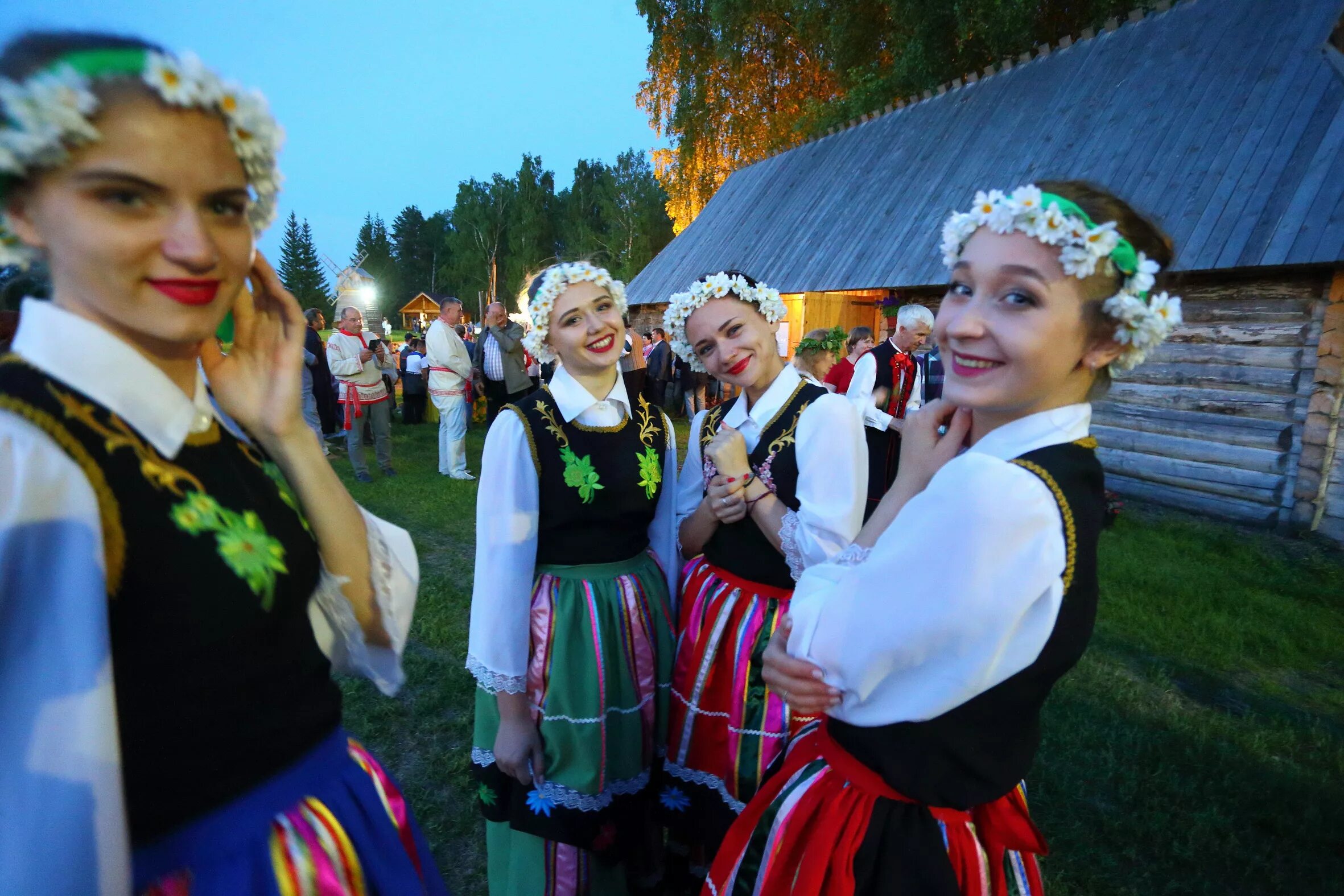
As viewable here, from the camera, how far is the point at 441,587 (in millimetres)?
4816

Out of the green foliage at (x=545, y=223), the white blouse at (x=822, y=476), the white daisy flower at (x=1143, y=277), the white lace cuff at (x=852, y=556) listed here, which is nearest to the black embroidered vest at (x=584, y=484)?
the white blouse at (x=822, y=476)

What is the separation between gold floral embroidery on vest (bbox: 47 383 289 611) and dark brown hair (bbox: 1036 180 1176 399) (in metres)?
1.33

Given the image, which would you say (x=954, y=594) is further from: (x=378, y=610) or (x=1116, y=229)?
(x=378, y=610)

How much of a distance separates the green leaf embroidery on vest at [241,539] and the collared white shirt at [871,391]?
4950 millimetres

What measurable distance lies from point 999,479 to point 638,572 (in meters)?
1.26

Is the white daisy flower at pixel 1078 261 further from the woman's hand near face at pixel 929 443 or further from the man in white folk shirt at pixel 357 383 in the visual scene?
the man in white folk shirt at pixel 357 383

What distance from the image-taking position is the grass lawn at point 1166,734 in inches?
102

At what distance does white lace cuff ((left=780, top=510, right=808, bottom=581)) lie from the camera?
73.7 inches

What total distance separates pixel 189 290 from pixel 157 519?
295mm

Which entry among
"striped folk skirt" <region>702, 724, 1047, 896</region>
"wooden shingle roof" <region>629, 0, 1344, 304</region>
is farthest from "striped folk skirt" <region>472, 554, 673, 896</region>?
"wooden shingle roof" <region>629, 0, 1344, 304</region>

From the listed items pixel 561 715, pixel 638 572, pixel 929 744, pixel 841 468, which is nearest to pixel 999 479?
pixel 929 744

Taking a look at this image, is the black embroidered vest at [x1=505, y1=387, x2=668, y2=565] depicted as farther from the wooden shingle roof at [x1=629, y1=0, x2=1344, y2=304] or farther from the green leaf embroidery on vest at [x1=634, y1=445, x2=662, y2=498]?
the wooden shingle roof at [x1=629, y1=0, x2=1344, y2=304]

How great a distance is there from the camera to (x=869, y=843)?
1.19 metres

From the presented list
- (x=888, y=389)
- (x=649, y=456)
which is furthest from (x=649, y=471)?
(x=888, y=389)
